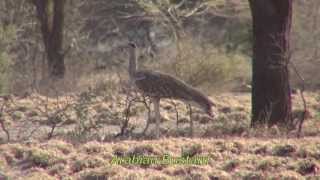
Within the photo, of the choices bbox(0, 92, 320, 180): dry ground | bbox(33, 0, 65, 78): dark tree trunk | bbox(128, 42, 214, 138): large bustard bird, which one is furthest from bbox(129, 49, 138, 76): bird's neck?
bbox(33, 0, 65, 78): dark tree trunk

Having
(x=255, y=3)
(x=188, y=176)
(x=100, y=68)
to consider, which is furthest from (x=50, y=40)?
(x=188, y=176)

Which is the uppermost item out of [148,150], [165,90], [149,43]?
[149,43]

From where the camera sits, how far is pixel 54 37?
830 inches

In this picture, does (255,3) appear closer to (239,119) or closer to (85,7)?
(239,119)

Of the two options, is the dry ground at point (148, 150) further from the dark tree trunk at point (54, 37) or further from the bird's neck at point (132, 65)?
the dark tree trunk at point (54, 37)

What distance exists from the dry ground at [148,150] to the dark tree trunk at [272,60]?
15.8 inches

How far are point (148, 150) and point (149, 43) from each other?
64.4 feet

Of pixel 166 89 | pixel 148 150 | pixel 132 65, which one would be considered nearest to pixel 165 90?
pixel 166 89

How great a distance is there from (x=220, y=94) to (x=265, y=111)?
764cm

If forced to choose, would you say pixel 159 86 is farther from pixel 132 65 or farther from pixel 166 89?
pixel 132 65

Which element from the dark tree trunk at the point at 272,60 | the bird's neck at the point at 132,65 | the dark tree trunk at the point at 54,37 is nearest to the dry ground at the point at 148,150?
the dark tree trunk at the point at 272,60

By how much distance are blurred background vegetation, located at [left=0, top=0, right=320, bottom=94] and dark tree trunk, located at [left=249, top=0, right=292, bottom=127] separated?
5019 millimetres

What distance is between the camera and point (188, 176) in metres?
8.09

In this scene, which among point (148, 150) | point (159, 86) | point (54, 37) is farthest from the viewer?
point (54, 37)
